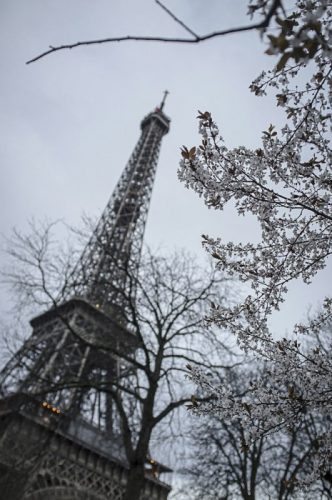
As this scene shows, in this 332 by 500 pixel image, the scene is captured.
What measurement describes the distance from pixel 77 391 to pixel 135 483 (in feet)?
10.4

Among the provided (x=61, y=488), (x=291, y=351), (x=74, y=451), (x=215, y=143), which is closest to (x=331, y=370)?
(x=291, y=351)

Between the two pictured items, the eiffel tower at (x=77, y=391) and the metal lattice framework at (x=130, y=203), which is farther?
the metal lattice framework at (x=130, y=203)

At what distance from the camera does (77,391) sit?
32.5 ft

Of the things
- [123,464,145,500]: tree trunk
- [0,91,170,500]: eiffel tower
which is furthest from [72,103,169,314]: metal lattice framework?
[123,464,145,500]: tree trunk

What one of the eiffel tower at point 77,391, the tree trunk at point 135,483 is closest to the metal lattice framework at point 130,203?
the eiffel tower at point 77,391

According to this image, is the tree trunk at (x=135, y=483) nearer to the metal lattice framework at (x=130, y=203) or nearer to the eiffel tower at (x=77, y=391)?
the eiffel tower at (x=77, y=391)

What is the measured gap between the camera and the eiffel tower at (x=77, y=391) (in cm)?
929

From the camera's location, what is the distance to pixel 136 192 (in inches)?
1475

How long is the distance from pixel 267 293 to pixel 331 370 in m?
1.26

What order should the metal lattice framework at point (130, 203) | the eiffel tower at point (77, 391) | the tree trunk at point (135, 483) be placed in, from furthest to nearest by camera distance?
the metal lattice framework at point (130, 203) < the eiffel tower at point (77, 391) < the tree trunk at point (135, 483)

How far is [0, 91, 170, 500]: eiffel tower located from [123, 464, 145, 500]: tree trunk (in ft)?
6.51

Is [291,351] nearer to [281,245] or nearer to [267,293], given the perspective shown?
[267,293]

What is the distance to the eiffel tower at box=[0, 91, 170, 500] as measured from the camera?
9.29 meters

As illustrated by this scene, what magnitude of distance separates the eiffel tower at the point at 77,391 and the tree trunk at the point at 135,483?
78.2 inches
